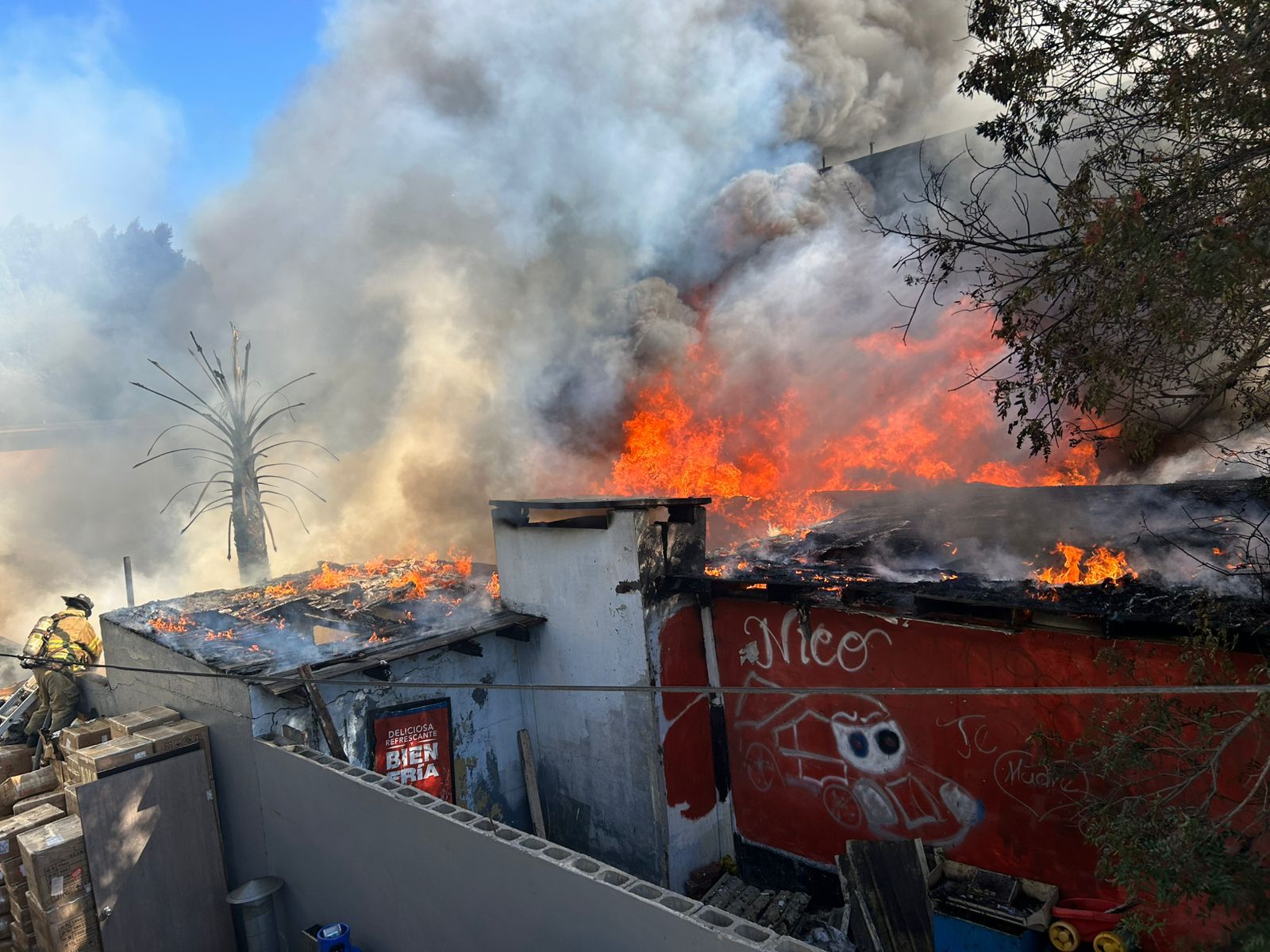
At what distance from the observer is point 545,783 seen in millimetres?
8875

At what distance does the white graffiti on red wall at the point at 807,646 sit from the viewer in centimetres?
696

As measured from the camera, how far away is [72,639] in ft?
32.0

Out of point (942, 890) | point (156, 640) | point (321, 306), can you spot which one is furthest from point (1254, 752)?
A: point (321, 306)

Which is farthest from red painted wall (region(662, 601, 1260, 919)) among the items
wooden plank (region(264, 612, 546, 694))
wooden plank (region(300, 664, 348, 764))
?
wooden plank (region(300, 664, 348, 764))

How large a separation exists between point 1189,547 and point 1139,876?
10.8 ft

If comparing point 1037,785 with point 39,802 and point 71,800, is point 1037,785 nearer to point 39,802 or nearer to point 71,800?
point 71,800

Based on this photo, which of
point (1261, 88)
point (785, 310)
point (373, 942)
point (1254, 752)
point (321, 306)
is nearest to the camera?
point (1261, 88)

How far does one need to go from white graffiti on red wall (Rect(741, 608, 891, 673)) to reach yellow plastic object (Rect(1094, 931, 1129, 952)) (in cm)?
249

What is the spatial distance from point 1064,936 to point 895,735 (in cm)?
183

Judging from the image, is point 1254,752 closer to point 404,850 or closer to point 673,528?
point 673,528

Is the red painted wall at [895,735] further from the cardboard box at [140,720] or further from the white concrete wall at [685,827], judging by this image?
the cardboard box at [140,720]

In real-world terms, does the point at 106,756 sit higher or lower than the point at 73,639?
lower

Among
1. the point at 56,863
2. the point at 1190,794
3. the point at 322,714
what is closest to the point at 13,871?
the point at 56,863

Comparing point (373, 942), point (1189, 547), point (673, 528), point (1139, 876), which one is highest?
point (673, 528)
